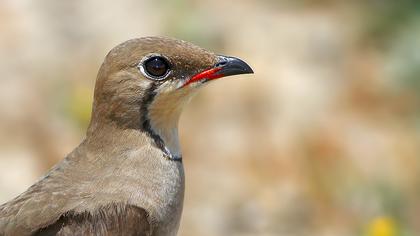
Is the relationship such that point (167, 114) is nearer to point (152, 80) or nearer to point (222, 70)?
point (152, 80)

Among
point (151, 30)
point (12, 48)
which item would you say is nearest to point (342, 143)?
point (151, 30)

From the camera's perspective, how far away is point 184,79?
451 centimetres

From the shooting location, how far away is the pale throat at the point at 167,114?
14.7 feet

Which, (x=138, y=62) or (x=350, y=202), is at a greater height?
(x=138, y=62)

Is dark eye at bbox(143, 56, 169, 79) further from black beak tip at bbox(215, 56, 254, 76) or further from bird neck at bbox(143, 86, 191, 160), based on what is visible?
black beak tip at bbox(215, 56, 254, 76)

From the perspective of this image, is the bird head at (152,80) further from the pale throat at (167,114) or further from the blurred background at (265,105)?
the blurred background at (265,105)

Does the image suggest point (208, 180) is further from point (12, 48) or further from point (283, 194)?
point (12, 48)

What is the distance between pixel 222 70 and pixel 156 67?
27 centimetres

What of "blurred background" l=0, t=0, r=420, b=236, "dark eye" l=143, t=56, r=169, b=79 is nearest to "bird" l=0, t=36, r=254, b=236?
"dark eye" l=143, t=56, r=169, b=79

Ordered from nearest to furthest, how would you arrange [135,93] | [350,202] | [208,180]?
1. [135,93]
2. [350,202]
3. [208,180]

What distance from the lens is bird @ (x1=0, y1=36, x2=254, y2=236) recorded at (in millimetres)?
4348

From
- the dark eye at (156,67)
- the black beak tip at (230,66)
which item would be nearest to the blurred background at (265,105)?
the black beak tip at (230,66)

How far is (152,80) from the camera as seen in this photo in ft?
14.7

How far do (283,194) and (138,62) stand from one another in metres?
2.97
